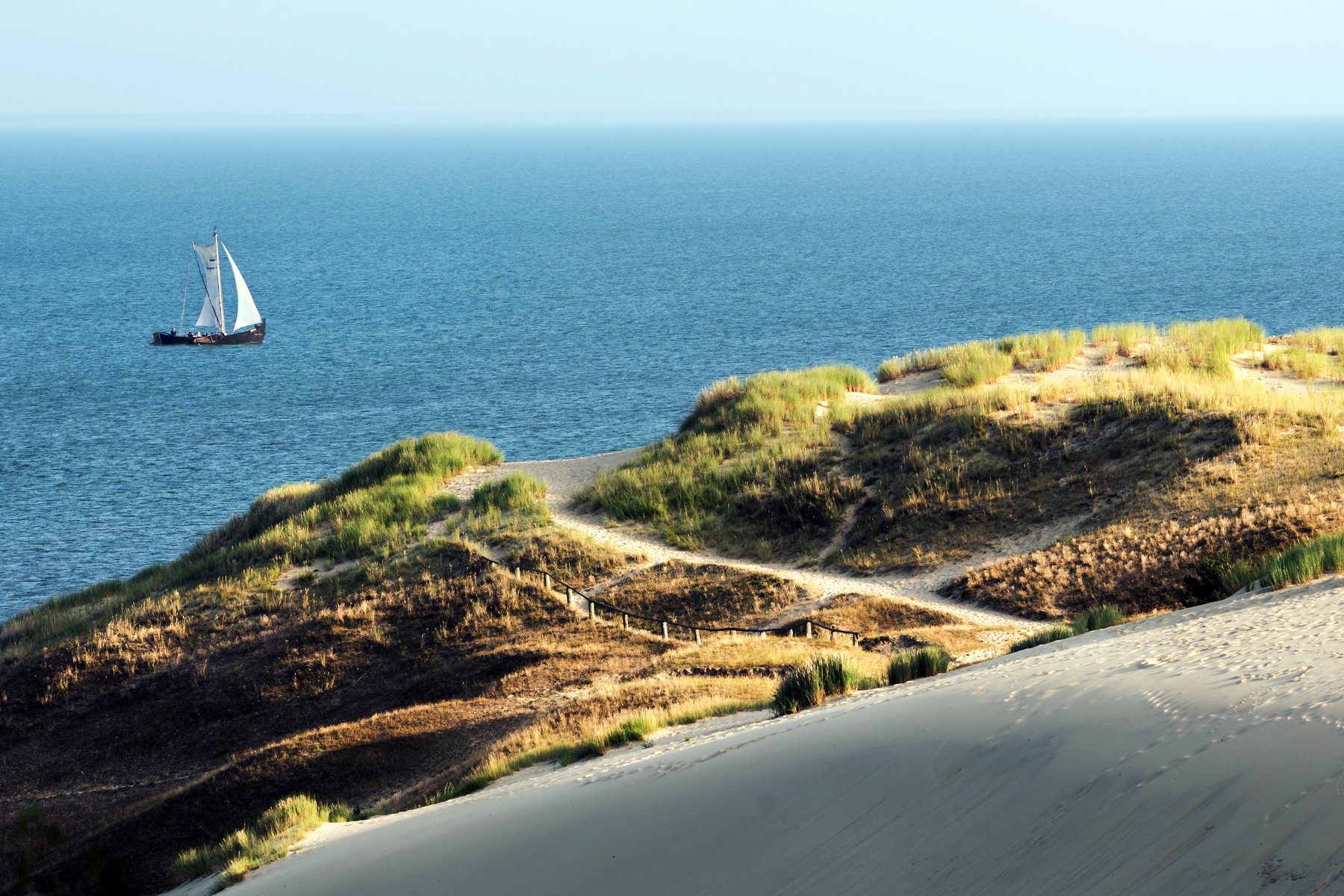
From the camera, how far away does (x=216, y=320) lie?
268ft

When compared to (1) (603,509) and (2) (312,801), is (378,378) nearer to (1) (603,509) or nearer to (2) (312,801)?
(1) (603,509)

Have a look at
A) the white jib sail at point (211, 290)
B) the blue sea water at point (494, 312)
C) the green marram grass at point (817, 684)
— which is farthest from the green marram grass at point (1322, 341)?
the white jib sail at point (211, 290)

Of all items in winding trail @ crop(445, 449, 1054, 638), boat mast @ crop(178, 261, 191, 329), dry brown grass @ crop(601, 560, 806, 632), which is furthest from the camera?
boat mast @ crop(178, 261, 191, 329)

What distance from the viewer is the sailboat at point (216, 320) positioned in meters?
78.9

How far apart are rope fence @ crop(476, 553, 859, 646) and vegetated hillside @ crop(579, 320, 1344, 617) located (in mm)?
3167

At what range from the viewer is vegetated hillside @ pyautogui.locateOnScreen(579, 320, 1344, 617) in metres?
20.8

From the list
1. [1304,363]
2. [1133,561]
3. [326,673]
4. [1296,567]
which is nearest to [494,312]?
[1304,363]

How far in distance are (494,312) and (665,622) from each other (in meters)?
69.5

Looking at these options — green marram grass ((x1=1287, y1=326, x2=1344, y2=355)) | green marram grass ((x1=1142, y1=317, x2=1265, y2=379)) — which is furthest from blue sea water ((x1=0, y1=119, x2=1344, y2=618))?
green marram grass ((x1=1287, y1=326, x2=1344, y2=355))

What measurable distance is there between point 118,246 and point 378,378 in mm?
76914

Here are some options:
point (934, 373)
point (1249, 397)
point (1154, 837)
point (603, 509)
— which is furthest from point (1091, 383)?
point (1154, 837)

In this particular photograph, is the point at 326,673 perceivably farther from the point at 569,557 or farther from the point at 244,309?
the point at 244,309

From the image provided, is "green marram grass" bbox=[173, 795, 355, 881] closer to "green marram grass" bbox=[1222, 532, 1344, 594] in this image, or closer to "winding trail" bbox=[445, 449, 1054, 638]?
"winding trail" bbox=[445, 449, 1054, 638]

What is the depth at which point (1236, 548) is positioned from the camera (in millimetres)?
19562
